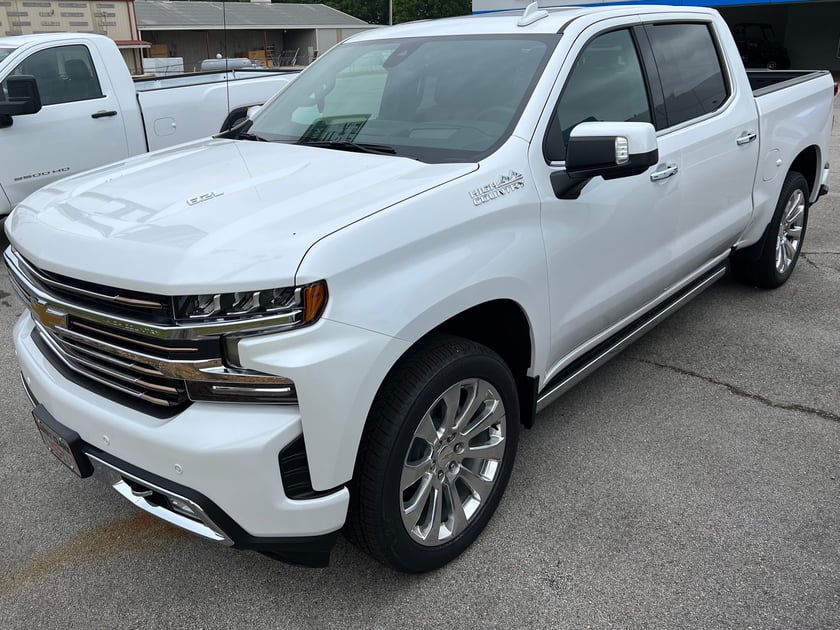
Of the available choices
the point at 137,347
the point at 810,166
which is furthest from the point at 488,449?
the point at 810,166

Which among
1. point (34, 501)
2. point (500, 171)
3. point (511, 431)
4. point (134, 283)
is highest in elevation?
point (500, 171)

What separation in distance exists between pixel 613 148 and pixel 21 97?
5.49m

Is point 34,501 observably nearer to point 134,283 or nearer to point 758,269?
point 134,283

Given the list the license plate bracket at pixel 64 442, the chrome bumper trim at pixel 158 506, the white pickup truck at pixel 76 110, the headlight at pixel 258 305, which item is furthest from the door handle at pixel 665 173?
the white pickup truck at pixel 76 110

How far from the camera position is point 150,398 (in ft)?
7.21

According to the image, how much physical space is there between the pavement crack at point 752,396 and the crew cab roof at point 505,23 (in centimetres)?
193

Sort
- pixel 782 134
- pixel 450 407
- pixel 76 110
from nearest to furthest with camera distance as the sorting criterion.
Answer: pixel 450 407
pixel 782 134
pixel 76 110

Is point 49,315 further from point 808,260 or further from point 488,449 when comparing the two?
point 808,260

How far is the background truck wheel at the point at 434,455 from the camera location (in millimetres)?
2279

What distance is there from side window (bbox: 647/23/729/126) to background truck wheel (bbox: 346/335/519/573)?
1902mm

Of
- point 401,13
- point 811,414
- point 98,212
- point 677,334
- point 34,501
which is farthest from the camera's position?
point 401,13

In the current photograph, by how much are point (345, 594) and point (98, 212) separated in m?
1.57

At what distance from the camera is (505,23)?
3.40 metres

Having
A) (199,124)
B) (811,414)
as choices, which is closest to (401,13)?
(199,124)
